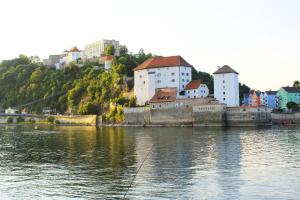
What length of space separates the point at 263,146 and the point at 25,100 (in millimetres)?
97398

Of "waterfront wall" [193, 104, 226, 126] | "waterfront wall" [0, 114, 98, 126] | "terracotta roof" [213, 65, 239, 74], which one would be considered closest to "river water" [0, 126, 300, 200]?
"waterfront wall" [193, 104, 226, 126]

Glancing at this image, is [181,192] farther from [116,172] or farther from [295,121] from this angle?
[295,121]

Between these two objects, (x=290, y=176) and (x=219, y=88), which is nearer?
(x=290, y=176)

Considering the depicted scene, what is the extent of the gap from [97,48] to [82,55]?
6.54m

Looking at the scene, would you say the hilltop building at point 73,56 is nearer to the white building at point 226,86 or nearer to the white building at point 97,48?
the white building at point 97,48

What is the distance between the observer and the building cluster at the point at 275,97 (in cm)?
9612

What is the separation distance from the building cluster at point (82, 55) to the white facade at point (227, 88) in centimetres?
5669

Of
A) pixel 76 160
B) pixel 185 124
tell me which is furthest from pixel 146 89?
pixel 76 160

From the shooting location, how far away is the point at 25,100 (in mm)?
122000

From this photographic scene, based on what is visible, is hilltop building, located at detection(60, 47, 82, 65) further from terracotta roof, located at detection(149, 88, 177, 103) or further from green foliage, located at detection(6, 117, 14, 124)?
terracotta roof, located at detection(149, 88, 177, 103)

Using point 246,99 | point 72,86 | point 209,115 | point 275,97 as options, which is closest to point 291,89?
point 275,97

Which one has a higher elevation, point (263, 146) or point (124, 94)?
point (124, 94)

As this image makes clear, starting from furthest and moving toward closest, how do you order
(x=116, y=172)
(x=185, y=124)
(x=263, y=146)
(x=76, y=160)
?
(x=185, y=124), (x=263, y=146), (x=76, y=160), (x=116, y=172)

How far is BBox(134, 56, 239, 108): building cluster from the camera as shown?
71.2m
